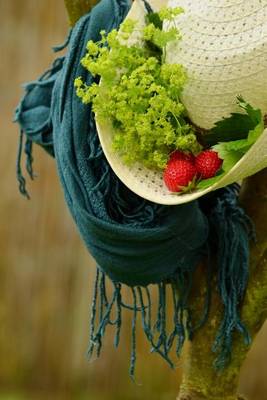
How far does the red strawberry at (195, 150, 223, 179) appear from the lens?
3.87 feet

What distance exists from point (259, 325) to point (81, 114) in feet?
1.43

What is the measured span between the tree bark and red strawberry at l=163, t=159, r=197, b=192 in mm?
242

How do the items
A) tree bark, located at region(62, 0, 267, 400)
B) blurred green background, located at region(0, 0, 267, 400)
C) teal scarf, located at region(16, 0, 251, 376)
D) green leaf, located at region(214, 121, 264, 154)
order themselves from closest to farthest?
green leaf, located at region(214, 121, 264, 154), teal scarf, located at region(16, 0, 251, 376), tree bark, located at region(62, 0, 267, 400), blurred green background, located at region(0, 0, 267, 400)

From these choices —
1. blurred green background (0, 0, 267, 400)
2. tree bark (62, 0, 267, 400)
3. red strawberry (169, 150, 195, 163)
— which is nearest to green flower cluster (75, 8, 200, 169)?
red strawberry (169, 150, 195, 163)

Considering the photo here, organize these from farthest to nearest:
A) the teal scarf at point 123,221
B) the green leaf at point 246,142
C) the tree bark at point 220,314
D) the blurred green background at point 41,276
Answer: the blurred green background at point 41,276 → the tree bark at point 220,314 → the teal scarf at point 123,221 → the green leaf at point 246,142

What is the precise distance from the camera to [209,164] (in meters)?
1.18

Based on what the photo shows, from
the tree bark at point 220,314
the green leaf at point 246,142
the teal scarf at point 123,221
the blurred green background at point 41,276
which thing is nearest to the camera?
the green leaf at point 246,142

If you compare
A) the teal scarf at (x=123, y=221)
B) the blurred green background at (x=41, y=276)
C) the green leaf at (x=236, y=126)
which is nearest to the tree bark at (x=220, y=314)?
the teal scarf at (x=123, y=221)

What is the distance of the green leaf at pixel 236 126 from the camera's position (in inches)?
45.3

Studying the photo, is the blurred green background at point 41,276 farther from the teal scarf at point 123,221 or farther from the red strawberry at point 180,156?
the red strawberry at point 180,156

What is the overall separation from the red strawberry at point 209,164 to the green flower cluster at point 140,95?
0.10 ft

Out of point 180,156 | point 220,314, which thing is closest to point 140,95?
point 180,156

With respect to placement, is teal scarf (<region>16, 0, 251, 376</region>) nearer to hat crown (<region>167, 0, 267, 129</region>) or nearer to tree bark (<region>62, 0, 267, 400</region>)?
tree bark (<region>62, 0, 267, 400</region>)

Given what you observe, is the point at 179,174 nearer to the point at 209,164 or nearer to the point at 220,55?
the point at 209,164
